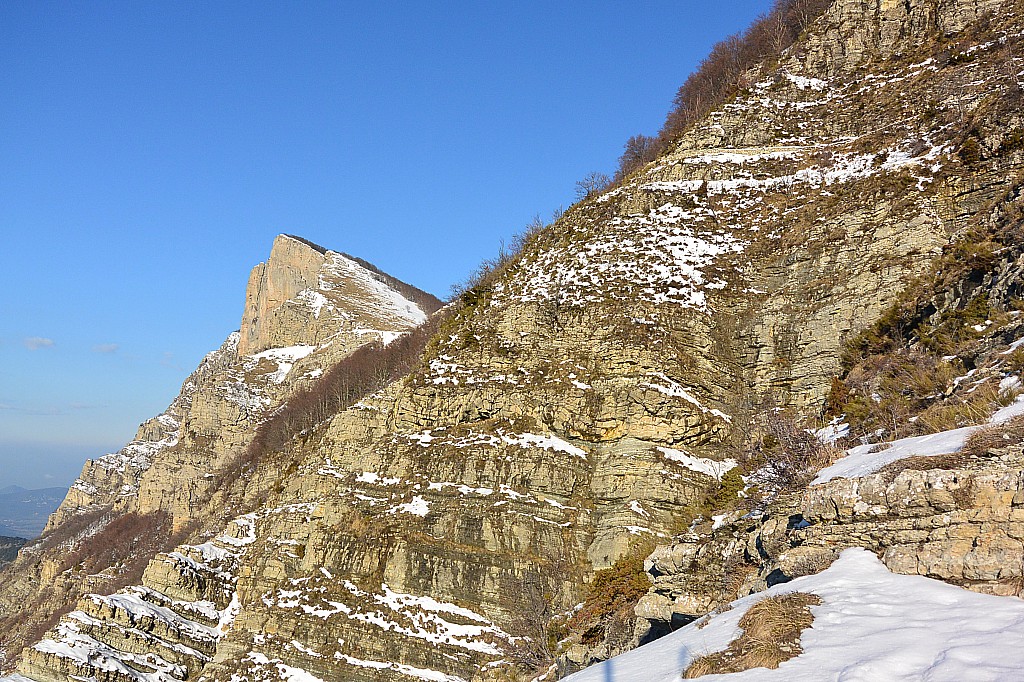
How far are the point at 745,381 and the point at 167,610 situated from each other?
3122 cm

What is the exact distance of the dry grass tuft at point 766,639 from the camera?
23.1 ft

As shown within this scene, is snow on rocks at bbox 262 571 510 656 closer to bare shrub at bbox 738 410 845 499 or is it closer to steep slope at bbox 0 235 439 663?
bare shrub at bbox 738 410 845 499

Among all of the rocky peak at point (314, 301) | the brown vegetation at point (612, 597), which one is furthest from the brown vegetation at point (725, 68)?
the rocky peak at point (314, 301)

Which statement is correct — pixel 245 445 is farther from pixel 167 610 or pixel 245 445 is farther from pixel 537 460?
pixel 537 460

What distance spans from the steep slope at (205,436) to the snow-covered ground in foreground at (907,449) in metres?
53.6

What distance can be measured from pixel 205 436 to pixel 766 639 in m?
85.9

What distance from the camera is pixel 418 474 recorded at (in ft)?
94.5

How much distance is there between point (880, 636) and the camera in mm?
6629

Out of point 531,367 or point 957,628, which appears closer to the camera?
point 957,628

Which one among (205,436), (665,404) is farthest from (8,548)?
(665,404)

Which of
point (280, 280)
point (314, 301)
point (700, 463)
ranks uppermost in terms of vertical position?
point (280, 280)

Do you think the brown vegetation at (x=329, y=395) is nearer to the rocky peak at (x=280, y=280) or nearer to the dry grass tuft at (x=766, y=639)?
the rocky peak at (x=280, y=280)

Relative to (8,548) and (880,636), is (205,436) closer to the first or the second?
(880,636)

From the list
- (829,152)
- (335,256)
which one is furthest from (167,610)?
(335,256)
